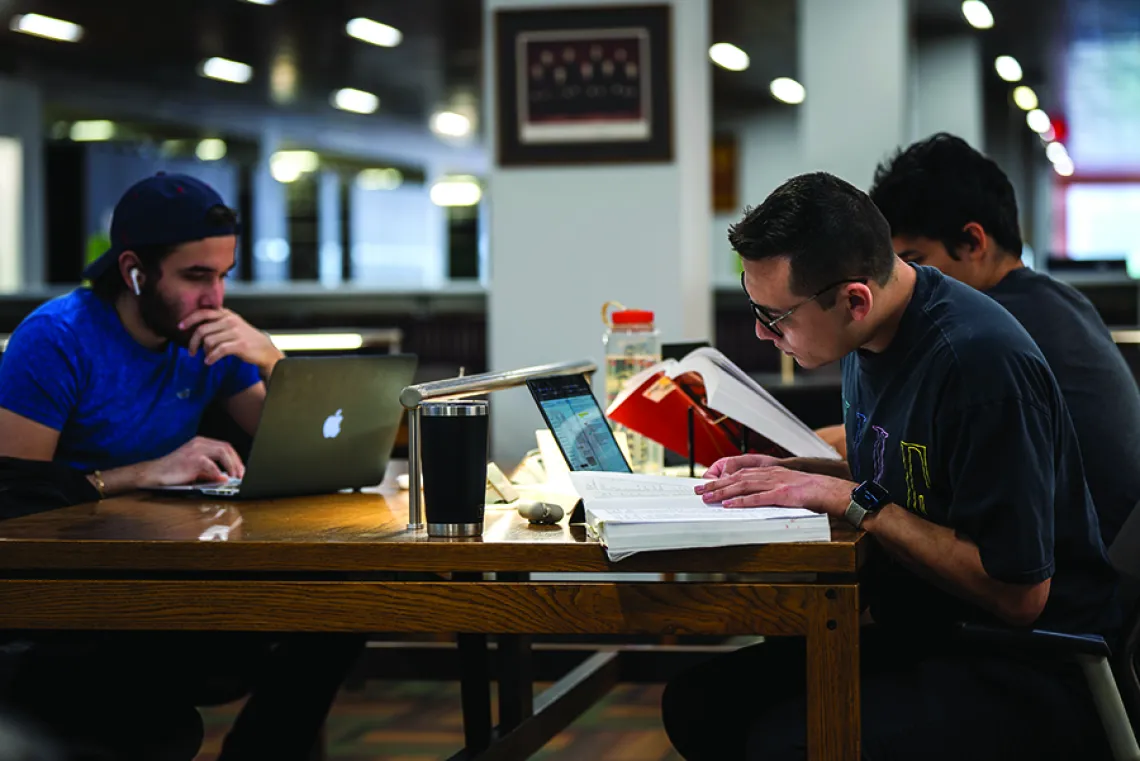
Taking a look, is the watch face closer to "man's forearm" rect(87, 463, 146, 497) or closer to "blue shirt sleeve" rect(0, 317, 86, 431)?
"man's forearm" rect(87, 463, 146, 497)

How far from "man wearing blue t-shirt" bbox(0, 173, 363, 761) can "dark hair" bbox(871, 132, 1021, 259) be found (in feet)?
3.58

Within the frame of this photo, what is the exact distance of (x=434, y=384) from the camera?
1517 millimetres

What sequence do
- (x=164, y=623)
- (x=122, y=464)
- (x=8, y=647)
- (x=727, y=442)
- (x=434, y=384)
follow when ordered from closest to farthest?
1. (x=164, y=623)
2. (x=434, y=384)
3. (x=8, y=647)
4. (x=727, y=442)
5. (x=122, y=464)

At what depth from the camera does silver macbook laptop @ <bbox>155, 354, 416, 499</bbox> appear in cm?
186

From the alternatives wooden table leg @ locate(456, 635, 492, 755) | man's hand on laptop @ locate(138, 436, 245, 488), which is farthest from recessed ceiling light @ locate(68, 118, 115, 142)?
wooden table leg @ locate(456, 635, 492, 755)

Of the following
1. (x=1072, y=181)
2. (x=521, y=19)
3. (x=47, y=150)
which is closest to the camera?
(x=521, y=19)

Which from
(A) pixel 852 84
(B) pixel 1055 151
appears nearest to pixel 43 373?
(A) pixel 852 84

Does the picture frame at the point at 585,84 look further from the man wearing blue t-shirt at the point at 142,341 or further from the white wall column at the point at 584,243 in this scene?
the man wearing blue t-shirt at the point at 142,341

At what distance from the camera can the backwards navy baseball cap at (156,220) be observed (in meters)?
2.25

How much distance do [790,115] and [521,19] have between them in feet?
29.8

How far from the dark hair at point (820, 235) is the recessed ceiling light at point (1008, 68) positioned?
9.75 metres

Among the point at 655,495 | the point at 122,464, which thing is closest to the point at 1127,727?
the point at 655,495

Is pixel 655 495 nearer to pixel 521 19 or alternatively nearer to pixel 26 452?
pixel 26 452

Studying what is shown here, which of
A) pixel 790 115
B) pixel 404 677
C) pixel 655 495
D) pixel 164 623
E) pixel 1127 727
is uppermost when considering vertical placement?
pixel 790 115
